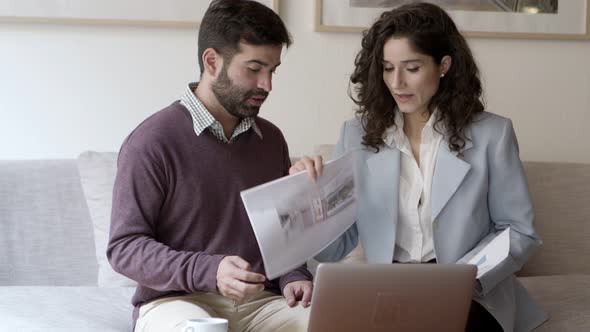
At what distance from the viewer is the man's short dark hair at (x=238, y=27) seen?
1.99 metres

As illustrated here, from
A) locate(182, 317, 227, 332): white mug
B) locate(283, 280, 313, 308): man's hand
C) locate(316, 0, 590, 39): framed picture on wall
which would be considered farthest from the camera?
locate(316, 0, 590, 39): framed picture on wall

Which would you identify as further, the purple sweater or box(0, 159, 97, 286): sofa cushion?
box(0, 159, 97, 286): sofa cushion

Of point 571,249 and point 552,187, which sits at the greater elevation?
point 552,187

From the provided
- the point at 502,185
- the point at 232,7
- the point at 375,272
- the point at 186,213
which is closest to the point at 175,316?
the point at 186,213

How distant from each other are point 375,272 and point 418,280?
0.10 meters

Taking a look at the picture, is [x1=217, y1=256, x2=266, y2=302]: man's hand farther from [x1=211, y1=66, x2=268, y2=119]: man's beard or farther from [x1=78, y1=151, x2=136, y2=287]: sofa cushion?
[x1=78, y1=151, x2=136, y2=287]: sofa cushion

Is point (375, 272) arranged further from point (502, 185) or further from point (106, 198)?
point (106, 198)

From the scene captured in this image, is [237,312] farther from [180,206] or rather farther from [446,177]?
[446,177]

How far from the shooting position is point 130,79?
112 inches

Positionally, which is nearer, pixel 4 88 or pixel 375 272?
pixel 375 272

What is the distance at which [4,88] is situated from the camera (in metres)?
2.81

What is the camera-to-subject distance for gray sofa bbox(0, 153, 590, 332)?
241cm

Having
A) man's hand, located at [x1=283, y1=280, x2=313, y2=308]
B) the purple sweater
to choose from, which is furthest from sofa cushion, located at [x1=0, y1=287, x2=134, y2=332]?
man's hand, located at [x1=283, y1=280, x2=313, y2=308]

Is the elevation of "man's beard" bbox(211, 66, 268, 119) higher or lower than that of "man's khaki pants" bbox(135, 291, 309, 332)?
higher
